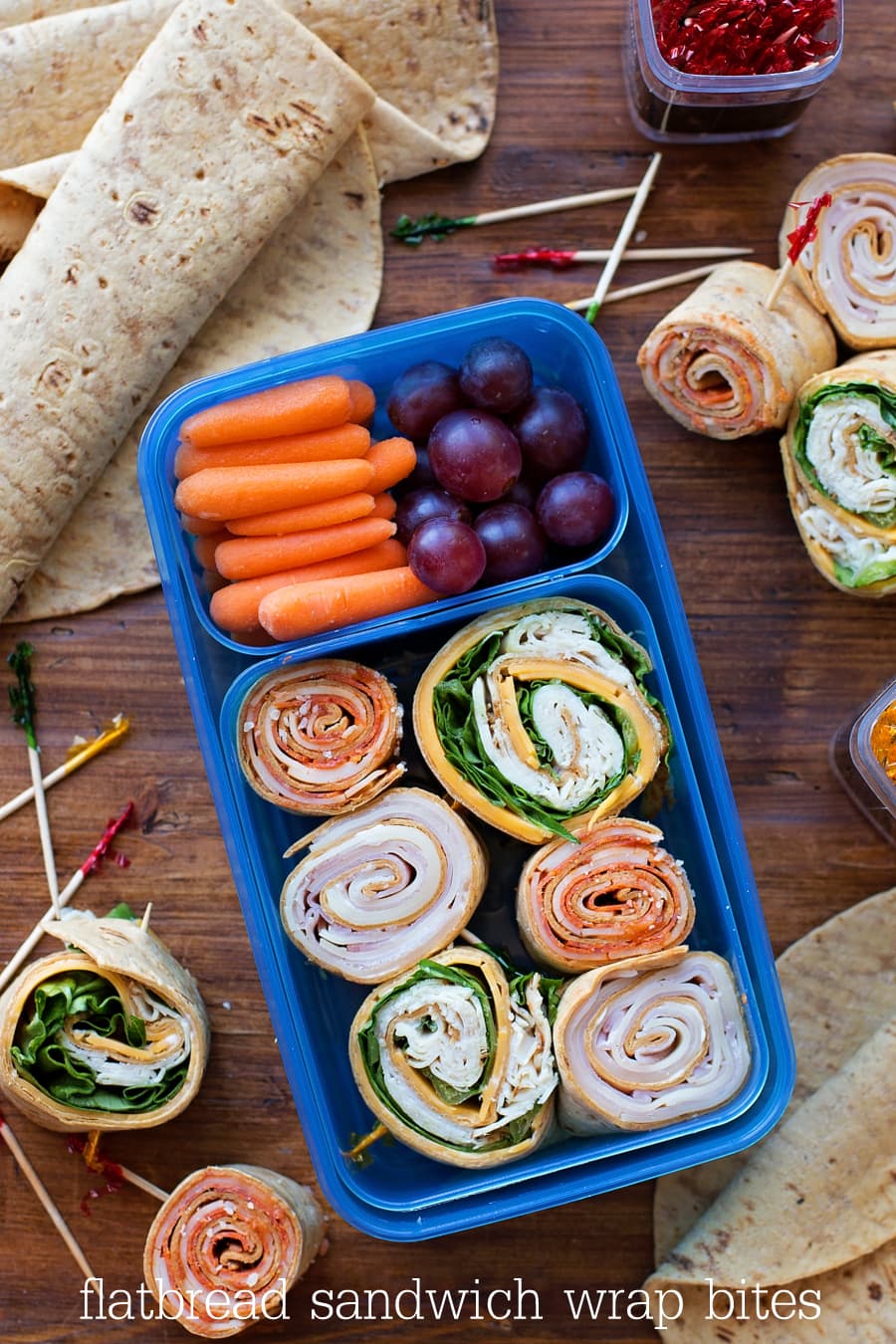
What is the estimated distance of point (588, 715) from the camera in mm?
1627

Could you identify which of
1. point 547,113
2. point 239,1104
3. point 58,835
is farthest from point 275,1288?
point 547,113

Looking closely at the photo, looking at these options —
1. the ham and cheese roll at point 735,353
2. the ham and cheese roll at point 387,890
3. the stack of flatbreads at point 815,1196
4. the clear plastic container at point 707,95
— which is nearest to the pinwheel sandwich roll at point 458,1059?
the ham and cheese roll at point 387,890

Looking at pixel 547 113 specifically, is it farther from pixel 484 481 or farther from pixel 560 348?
pixel 484 481

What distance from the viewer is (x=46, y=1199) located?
1.84 metres

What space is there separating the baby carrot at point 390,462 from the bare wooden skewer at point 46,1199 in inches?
47.4

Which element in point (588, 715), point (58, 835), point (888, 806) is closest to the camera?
point (588, 715)

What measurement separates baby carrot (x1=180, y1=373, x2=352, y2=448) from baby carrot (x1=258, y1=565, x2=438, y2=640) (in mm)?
236

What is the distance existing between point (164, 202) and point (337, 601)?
0.68 metres

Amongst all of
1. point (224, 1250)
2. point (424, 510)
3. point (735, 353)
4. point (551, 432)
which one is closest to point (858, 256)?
point (735, 353)

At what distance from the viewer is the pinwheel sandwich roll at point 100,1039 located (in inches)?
64.6

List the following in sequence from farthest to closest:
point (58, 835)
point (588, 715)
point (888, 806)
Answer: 1. point (58, 835)
2. point (888, 806)
3. point (588, 715)

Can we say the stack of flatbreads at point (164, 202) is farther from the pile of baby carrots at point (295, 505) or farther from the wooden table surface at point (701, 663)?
the pile of baby carrots at point (295, 505)

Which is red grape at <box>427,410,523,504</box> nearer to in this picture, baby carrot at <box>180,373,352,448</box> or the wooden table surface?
baby carrot at <box>180,373,352,448</box>

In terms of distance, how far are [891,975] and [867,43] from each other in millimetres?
1548
